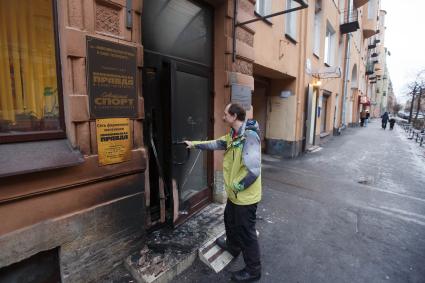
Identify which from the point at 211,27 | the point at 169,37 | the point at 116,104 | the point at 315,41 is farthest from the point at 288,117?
the point at 116,104

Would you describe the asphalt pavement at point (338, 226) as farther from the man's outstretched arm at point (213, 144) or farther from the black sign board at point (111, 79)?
the black sign board at point (111, 79)

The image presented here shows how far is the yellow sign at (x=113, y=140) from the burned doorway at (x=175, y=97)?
49cm

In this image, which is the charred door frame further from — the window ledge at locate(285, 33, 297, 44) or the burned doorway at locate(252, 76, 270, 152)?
the burned doorway at locate(252, 76, 270, 152)

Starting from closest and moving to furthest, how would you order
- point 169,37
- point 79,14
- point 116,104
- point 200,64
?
point 79,14, point 116,104, point 169,37, point 200,64

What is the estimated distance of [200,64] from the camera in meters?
4.05

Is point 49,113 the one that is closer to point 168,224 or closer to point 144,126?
point 144,126

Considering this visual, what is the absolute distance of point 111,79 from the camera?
257 cm

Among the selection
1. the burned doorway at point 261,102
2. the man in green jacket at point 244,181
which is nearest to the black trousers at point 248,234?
the man in green jacket at point 244,181

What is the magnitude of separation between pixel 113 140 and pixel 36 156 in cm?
71

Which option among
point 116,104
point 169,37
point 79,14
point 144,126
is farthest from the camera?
point 169,37

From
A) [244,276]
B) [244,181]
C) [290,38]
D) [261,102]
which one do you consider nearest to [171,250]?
[244,276]

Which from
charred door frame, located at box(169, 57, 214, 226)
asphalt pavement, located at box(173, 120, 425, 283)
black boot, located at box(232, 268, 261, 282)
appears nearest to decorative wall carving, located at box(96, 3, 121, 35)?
charred door frame, located at box(169, 57, 214, 226)

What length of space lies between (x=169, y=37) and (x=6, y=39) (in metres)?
1.86

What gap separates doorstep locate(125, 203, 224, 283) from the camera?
2752 millimetres
